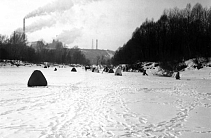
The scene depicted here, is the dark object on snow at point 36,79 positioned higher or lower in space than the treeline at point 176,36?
lower

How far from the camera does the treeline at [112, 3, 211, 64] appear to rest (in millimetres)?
57969

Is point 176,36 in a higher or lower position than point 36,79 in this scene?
higher

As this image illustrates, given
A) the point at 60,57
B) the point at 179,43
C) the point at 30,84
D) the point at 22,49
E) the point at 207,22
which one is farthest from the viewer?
the point at 60,57

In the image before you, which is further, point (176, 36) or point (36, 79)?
point (176, 36)

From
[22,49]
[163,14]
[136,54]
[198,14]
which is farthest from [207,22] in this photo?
[22,49]

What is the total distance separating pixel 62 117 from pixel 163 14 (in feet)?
265

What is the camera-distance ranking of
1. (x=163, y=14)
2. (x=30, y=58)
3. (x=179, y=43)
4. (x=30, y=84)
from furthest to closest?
(x=30, y=58), (x=163, y=14), (x=179, y=43), (x=30, y=84)

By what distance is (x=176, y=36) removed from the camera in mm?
70438

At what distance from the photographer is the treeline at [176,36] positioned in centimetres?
5797

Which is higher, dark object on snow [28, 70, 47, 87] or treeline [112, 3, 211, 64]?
treeline [112, 3, 211, 64]

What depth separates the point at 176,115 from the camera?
7562mm

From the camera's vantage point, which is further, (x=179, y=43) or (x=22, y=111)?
(x=179, y=43)

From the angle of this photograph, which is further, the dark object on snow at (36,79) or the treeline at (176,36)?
the treeline at (176,36)

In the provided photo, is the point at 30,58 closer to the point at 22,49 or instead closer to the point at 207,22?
the point at 22,49
